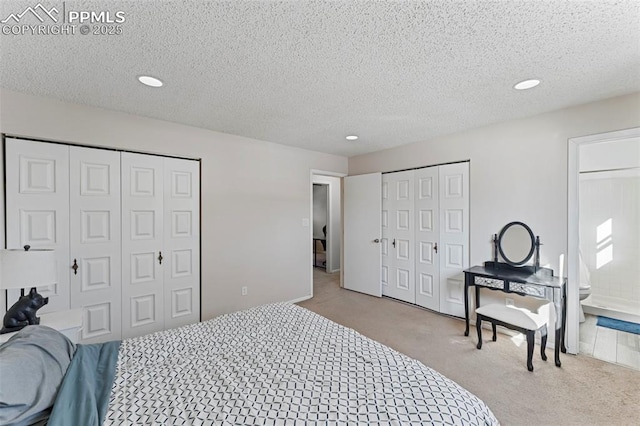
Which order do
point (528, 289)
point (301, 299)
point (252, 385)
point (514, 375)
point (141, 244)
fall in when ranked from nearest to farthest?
point (252, 385)
point (514, 375)
point (528, 289)
point (141, 244)
point (301, 299)

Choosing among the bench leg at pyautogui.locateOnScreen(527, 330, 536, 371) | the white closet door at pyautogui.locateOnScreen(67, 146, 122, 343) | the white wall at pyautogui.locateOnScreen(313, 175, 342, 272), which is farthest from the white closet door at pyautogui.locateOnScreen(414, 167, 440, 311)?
the white closet door at pyautogui.locateOnScreen(67, 146, 122, 343)

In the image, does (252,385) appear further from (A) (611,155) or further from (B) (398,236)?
(A) (611,155)

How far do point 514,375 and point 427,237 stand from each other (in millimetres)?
1893

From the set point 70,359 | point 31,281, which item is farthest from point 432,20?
point 31,281

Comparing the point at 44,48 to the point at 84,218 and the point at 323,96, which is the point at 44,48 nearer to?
the point at 84,218

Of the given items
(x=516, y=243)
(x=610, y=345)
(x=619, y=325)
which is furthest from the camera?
(x=619, y=325)

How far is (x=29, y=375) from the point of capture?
101 cm

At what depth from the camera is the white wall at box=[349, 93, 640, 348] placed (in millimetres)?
2566

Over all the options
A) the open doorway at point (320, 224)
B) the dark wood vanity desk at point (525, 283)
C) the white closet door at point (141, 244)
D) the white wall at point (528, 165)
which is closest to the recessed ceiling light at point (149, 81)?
the white closet door at point (141, 244)

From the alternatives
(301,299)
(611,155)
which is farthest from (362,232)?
(611,155)

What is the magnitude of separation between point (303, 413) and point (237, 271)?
272 cm

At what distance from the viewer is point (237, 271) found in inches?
141

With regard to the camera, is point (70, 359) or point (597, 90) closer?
point (70, 359)

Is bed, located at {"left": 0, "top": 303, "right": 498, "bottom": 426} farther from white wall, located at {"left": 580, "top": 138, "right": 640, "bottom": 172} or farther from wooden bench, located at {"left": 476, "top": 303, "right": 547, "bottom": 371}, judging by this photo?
white wall, located at {"left": 580, "top": 138, "right": 640, "bottom": 172}
